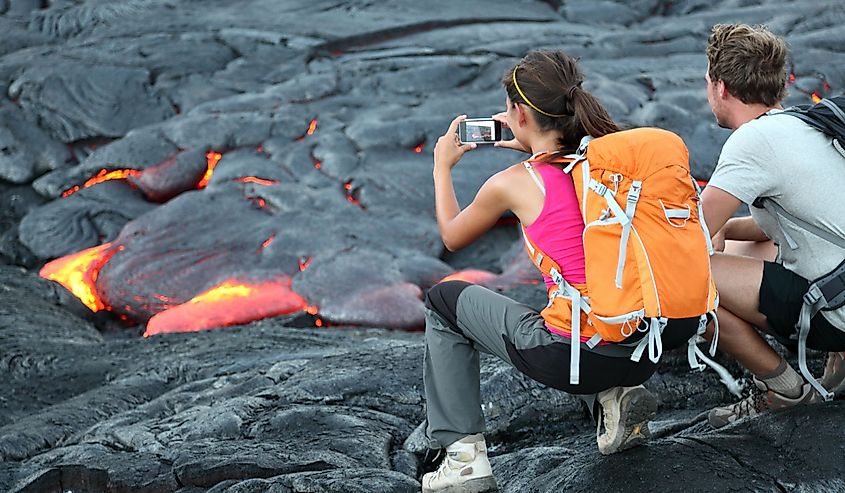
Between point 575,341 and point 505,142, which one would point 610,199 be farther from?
point 505,142

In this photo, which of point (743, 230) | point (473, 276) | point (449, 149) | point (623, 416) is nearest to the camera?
point (623, 416)

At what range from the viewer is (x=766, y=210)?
377 centimetres

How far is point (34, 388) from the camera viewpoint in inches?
255

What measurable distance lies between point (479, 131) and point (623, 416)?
1.26 meters

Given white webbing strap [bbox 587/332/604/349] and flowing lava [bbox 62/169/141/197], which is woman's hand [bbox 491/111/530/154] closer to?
white webbing strap [bbox 587/332/604/349]

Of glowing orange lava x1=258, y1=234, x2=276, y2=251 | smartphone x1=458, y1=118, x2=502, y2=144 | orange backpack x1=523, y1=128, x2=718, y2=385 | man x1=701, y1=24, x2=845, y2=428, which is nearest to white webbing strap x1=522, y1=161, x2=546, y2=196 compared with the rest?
orange backpack x1=523, y1=128, x2=718, y2=385

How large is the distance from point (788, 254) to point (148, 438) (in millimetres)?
3178

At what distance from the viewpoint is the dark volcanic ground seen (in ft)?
13.5

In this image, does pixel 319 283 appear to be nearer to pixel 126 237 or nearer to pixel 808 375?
pixel 126 237

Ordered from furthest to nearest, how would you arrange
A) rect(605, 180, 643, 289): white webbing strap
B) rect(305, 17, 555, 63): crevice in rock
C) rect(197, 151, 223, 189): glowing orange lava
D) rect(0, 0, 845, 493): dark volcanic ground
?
rect(305, 17, 555, 63): crevice in rock, rect(197, 151, 223, 189): glowing orange lava, rect(0, 0, 845, 493): dark volcanic ground, rect(605, 180, 643, 289): white webbing strap

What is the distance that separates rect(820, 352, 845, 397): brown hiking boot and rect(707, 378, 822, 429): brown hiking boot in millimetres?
203

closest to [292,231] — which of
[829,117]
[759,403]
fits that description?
[759,403]

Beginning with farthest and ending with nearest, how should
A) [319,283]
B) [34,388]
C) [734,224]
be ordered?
1. [319,283]
2. [34,388]
3. [734,224]

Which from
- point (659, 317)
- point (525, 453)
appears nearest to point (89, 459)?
point (525, 453)
